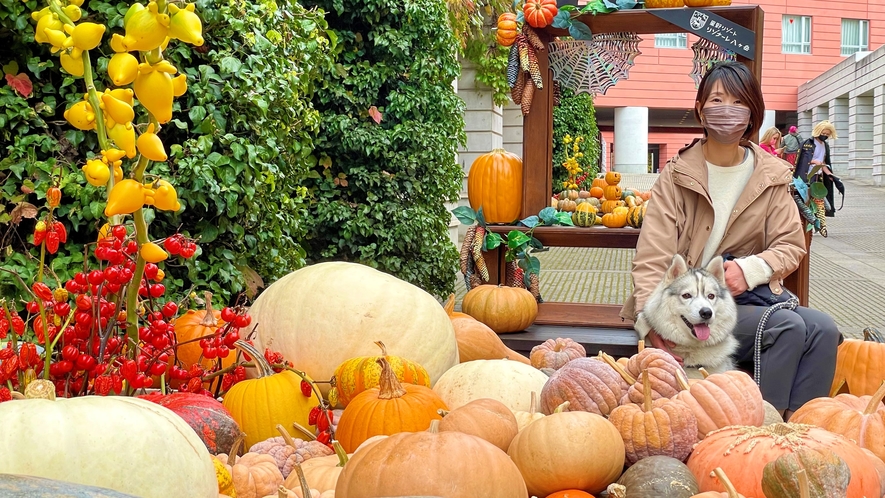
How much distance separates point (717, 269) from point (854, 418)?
1133 millimetres

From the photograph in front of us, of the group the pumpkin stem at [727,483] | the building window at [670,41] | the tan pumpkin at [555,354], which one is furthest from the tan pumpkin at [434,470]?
the building window at [670,41]

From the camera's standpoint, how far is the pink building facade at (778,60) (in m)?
31.1

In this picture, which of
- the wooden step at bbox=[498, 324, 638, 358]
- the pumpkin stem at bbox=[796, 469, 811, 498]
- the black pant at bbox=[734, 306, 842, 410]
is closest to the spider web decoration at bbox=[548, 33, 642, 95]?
the wooden step at bbox=[498, 324, 638, 358]

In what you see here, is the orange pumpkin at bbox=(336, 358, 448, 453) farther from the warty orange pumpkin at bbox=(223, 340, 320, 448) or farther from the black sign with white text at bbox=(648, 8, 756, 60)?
the black sign with white text at bbox=(648, 8, 756, 60)

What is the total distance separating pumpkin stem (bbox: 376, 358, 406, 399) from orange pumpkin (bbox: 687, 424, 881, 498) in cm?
87

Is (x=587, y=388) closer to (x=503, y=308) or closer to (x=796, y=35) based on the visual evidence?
(x=503, y=308)

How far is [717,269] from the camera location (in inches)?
138

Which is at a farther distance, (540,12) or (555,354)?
(540,12)

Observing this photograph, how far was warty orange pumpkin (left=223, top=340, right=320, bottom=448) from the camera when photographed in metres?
2.59

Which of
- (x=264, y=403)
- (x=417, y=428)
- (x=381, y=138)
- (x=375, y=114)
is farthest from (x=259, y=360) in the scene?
(x=375, y=114)

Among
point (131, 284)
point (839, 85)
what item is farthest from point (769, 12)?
point (131, 284)

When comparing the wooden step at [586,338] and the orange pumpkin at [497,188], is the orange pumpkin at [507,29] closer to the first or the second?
the orange pumpkin at [497,188]

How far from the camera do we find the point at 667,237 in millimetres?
3885

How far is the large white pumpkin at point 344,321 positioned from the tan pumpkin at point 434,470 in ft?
4.30
